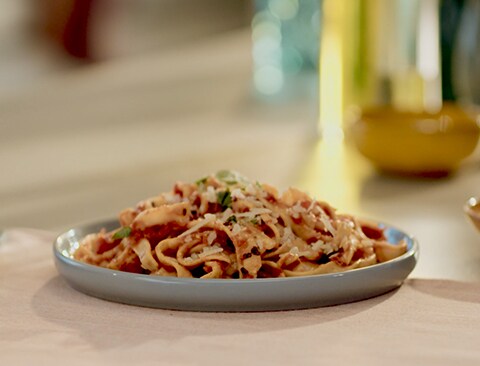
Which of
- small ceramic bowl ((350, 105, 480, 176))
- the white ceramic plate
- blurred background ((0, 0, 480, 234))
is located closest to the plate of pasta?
the white ceramic plate

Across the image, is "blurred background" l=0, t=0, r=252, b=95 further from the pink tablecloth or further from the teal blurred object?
the pink tablecloth

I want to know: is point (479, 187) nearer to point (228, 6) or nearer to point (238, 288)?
point (238, 288)

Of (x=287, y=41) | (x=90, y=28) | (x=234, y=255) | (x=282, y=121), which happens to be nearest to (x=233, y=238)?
(x=234, y=255)

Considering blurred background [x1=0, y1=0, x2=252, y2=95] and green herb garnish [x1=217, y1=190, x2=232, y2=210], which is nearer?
green herb garnish [x1=217, y1=190, x2=232, y2=210]

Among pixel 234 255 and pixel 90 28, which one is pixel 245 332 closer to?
pixel 234 255

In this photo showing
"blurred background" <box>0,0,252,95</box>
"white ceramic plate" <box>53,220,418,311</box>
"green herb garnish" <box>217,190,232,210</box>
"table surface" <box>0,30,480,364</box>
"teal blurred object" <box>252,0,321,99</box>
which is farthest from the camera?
"blurred background" <box>0,0,252,95</box>

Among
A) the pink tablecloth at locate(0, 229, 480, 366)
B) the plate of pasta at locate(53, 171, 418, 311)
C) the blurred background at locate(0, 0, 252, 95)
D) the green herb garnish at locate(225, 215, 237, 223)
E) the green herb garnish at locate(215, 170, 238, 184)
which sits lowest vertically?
the blurred background at locate(0, 0, 252, 95)

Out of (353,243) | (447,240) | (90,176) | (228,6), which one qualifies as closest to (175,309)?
(353,243)

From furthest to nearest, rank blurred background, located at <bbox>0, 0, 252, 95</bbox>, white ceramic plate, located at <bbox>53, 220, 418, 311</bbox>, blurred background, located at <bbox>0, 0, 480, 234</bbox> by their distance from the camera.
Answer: blurred background, located at <bbox>0, 0, 252, 95</bbox>
blurred background, located at <bbox>0, 0, 480, 234</bbox>
white ceramic plate, located at <bbox>53, 220, 418, 311</bbox>

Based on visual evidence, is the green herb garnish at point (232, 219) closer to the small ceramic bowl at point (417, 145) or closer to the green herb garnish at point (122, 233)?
the green herb garnish at point (122, 233)

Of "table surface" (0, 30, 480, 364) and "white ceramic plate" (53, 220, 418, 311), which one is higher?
"white ceramic plate" (53, 220, 418, 311)
